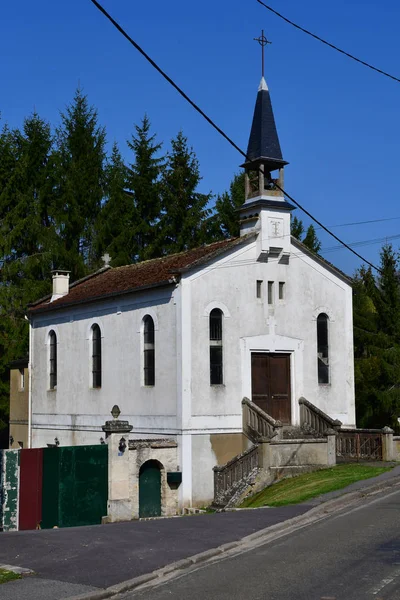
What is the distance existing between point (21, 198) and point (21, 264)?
3.90 meters

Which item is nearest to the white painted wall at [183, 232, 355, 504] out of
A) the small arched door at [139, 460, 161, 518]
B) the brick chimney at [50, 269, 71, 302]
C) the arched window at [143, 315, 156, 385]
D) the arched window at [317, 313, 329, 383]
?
the arched window at [317, 313, 329, 383]

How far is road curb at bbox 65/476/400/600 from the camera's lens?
432 inches

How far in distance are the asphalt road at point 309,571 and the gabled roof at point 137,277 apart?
13.6 m

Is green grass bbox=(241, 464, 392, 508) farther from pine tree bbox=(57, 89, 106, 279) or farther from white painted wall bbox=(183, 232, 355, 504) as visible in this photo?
pine tree bbox=(57, 89, 106, 279)

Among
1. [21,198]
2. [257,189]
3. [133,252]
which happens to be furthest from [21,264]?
[257,189]

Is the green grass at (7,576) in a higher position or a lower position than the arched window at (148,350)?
lower

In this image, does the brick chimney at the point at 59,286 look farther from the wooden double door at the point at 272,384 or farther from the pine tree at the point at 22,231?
the wooden double door at the point at 272,384

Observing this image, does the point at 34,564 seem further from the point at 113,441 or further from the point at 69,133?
the point at 69,133

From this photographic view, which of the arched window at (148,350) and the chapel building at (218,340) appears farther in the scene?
the arched window at (148,350)

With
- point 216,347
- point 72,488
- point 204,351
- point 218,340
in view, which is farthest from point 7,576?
point 218,340

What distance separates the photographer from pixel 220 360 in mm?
27578

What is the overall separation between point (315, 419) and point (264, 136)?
34.4ft

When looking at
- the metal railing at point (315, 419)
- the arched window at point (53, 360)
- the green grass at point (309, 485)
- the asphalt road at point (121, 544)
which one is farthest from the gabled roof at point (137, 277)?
the asphalt road at point (121, 544)

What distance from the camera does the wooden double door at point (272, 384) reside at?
93.5 feet
